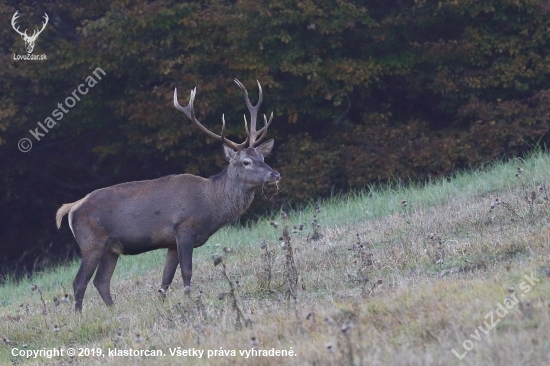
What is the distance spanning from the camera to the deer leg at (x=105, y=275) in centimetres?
1017

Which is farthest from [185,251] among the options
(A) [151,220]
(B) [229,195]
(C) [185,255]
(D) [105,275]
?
(D) [105,275]

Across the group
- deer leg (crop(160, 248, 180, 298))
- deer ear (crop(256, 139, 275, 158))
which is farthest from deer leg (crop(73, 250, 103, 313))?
deer ear (crop(256, 139, 275, 158))

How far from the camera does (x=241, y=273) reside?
10195mm

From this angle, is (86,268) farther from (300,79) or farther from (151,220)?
(300,79)

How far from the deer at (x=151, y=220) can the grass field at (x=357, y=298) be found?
1.22 ft

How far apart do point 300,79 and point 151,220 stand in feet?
25.3

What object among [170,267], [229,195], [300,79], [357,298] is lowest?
[300,79]

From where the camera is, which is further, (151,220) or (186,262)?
(151,220)

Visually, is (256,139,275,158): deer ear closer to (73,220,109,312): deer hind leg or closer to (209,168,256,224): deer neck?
(209,168,256,224): deer neck

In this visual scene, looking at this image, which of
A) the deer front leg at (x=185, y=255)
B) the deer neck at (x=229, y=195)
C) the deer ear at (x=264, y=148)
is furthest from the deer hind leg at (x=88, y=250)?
the deer ear at (x=264, y=148)

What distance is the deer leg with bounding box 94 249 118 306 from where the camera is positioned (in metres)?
10.2

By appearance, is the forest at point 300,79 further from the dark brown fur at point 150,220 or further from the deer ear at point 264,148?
the dark brown fur at point 150,220

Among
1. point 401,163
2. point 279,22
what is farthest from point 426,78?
point 279,22

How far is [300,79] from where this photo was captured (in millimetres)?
17219
